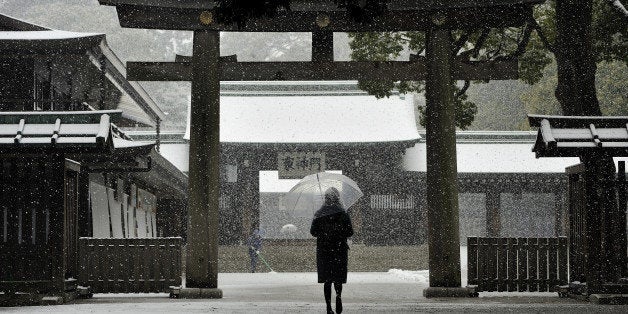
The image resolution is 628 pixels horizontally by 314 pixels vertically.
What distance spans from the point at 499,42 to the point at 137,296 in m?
9.98

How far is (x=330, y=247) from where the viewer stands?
10.1 m

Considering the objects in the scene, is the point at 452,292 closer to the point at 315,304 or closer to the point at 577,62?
the point at 315,304

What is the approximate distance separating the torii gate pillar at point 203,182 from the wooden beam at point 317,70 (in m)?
0.32

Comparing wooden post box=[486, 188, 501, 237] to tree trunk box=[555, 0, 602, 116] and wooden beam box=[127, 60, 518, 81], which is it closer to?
tree trunk box=[555, 0, 602, 116]

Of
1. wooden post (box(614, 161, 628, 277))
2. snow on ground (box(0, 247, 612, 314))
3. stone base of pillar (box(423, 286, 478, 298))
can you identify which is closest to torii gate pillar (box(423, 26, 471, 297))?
stone base of pillar (box(423, 286, 478, 298))

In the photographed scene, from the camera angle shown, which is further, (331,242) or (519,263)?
(519,263)

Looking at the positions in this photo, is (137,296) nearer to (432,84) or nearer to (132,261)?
(132,261)

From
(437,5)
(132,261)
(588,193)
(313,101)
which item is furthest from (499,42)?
(313,101)

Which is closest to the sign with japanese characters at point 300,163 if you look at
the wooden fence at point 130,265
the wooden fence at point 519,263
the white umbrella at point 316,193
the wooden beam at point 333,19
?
the white umbrella at point 316,193

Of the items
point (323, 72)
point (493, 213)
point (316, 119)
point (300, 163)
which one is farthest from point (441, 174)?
point (316, 119)

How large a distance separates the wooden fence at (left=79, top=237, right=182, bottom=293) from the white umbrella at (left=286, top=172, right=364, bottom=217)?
920 centimetres

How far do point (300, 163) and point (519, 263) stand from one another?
21.9 m

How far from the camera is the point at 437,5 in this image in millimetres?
13656

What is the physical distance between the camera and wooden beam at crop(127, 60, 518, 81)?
13922 millimetres
